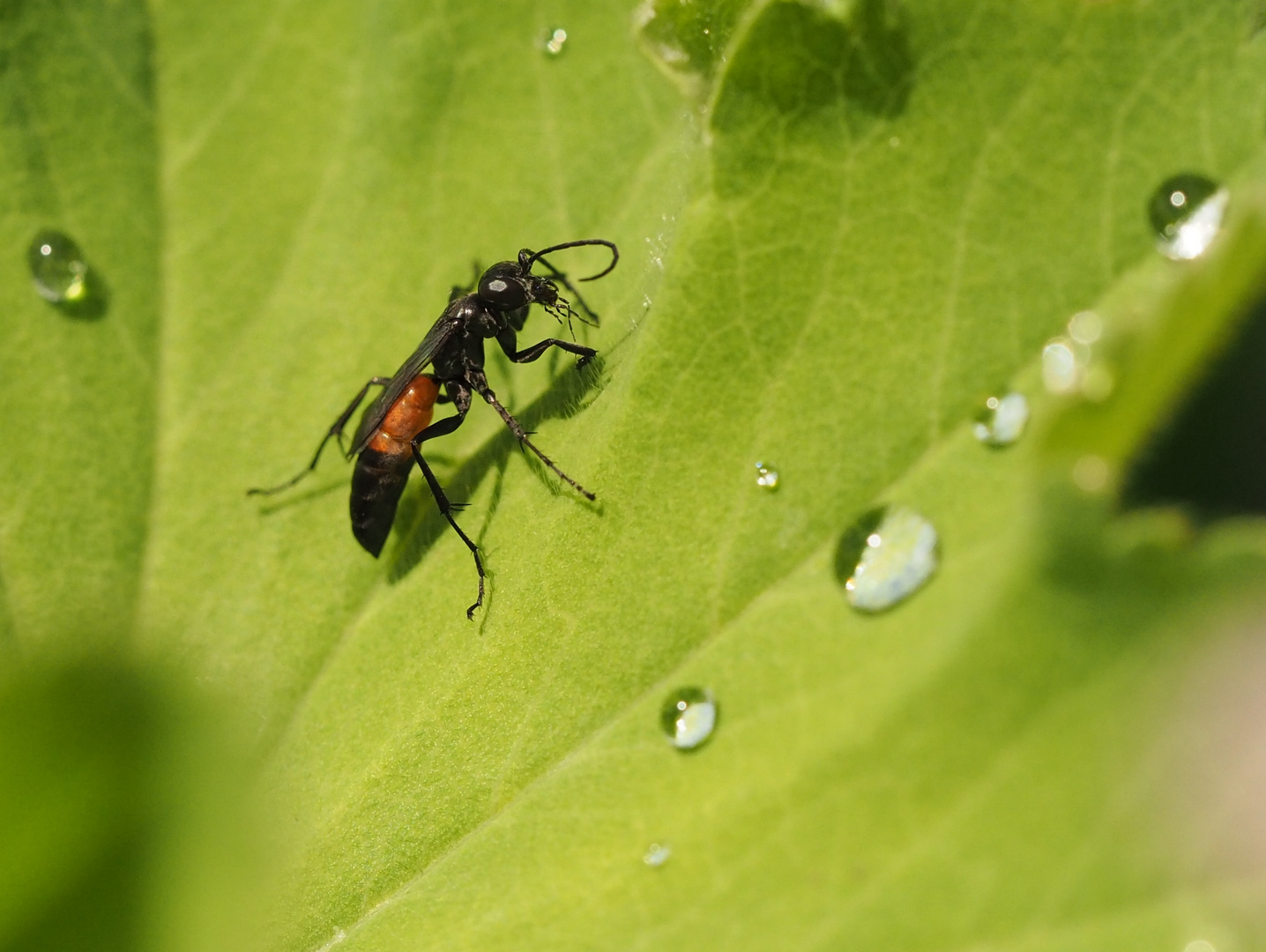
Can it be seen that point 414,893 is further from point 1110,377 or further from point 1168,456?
point 1168,456

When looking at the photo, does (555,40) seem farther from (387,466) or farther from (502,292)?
(387,466)

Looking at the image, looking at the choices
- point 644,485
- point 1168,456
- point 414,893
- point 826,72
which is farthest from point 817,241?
point 414,893

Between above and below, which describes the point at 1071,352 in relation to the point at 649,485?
below

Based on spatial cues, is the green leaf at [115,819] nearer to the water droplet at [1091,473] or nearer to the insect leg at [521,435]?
the insect leg at [521,435]

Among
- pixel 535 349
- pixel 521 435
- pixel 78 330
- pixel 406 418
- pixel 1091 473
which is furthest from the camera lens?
pixel 406 418

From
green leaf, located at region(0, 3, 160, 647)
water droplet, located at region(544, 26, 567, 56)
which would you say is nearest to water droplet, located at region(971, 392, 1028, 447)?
water droplet, located at region(544, 26, 567, 56)

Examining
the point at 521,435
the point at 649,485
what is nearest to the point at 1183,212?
the point at 649,485

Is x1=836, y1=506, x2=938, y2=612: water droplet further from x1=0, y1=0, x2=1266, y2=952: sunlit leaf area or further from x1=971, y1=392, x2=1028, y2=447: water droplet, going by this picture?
x1=971, y1=392, x2=1028, y2=447: water droplet
